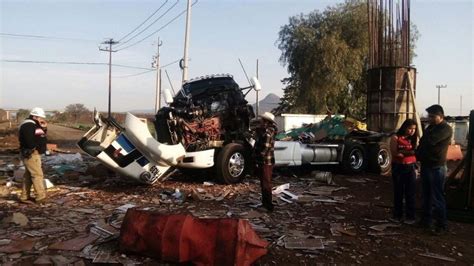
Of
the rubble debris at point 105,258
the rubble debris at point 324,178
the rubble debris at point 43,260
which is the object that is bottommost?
the rubble debris at point 43,260

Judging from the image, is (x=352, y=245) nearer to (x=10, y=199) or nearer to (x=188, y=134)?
(x=188, y=134)

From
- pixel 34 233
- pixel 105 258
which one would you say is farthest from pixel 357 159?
pixel 105 258

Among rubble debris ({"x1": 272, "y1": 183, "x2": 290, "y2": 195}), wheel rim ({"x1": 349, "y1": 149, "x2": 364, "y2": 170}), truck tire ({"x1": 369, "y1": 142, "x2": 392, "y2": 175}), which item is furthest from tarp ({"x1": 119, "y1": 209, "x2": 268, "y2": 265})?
truck tire ({"x1": 369, "y1": 142, "x2": 392, "y2": 175})

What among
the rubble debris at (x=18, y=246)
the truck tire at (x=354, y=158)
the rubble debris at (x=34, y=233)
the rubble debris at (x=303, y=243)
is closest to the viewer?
the rubble debris at (x=18, y=246)

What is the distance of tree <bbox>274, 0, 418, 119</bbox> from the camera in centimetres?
3400

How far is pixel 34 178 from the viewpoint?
29.6ft

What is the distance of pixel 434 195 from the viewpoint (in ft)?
23.4

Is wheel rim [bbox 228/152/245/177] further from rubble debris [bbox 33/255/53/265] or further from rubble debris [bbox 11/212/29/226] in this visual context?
rubble debris [bbox 33/255/53/265]

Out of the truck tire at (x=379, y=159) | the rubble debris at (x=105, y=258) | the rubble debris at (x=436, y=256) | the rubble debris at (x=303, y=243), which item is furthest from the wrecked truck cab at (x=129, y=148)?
the truck tire at (x=379, y=159)

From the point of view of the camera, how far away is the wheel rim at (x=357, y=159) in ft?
44.2

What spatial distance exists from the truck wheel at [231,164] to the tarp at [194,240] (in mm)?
4733

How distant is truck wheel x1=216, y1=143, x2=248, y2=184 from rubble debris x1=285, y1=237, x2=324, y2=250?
4.08m

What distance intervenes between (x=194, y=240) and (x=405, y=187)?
12.8ft

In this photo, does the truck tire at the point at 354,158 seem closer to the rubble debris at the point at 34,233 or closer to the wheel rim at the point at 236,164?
the wheel rim at the point at 236,164
